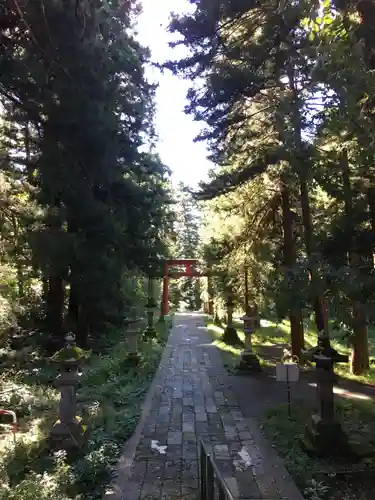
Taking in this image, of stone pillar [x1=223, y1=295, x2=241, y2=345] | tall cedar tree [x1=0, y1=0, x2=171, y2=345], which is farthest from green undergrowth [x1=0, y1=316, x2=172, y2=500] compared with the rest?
stone pillar [x1=223, y1=295, x2=241, y2=345]

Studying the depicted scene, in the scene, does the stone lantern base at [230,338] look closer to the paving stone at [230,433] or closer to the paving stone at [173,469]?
the paving stone at [230,433]

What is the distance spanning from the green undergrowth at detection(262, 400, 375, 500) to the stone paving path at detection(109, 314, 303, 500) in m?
0.20

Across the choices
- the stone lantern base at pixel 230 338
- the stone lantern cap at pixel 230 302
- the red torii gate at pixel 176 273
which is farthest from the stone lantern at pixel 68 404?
the red torii gate at pixel 176 273

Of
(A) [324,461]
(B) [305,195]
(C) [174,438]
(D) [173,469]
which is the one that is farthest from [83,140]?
(A) [324,461]

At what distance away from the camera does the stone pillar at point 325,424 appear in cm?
705

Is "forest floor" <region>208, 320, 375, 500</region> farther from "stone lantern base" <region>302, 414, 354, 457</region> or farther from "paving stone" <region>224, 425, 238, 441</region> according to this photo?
"paving stone" <region>224, 425, 238, 441</region>

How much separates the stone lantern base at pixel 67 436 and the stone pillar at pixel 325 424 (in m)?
3.42

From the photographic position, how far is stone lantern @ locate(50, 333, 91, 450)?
7035 millimetres

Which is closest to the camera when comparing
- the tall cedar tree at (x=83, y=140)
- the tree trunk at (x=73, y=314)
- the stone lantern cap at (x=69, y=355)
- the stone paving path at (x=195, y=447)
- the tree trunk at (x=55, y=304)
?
the stone paving path at (x=195, y=447)

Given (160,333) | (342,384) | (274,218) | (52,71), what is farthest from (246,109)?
(160,333)

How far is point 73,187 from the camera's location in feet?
42.8

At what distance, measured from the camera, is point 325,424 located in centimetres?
718

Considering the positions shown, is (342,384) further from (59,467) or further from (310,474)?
(59,467)

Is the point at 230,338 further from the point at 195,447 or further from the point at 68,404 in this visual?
the point at 68,404
